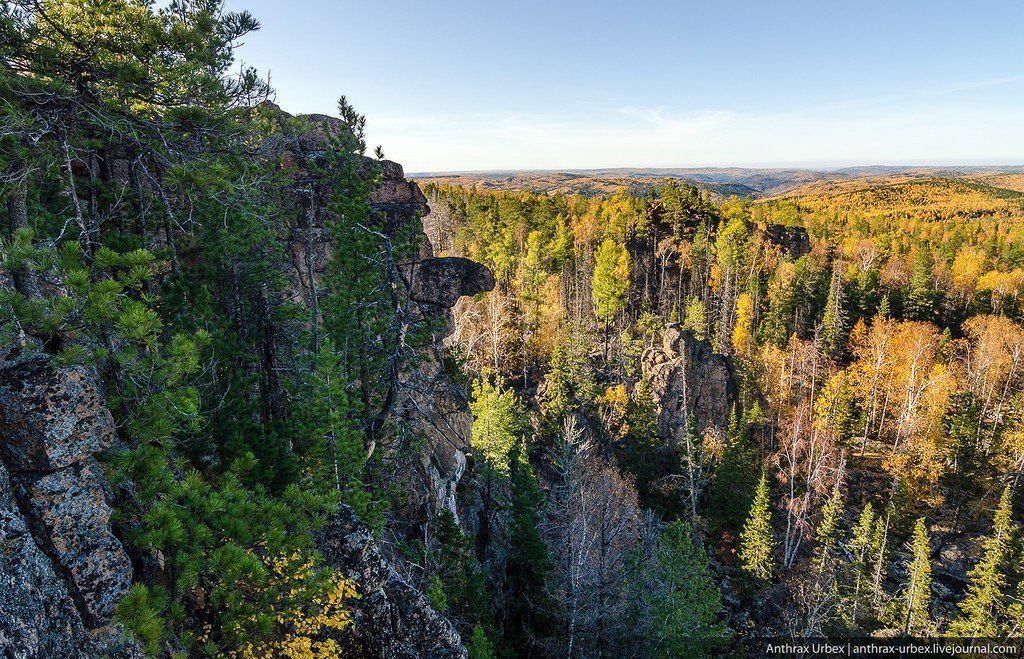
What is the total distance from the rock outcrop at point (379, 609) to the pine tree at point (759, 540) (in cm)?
2477

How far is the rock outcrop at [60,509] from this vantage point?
4426mm

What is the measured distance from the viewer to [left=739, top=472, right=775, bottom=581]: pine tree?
27891 mm

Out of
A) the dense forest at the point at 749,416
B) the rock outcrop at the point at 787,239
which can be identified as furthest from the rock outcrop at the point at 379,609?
the rock outcrop at the point at 787,239

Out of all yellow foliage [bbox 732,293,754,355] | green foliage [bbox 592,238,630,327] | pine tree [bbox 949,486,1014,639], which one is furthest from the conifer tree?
pine tree [bbox 949,486,1014,639]

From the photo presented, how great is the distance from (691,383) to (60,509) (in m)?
41.6

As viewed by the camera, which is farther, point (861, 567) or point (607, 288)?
point (607, 288)

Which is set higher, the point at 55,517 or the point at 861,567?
the point at 55,517

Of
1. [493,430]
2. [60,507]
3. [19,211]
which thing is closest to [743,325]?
[493,430]

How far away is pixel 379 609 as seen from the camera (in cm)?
773

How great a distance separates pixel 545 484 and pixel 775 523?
16831 millimetres

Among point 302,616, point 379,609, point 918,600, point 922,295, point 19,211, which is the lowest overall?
point 918,600

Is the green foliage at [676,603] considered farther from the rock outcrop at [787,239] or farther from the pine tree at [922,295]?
the rock outcrop at [787,239]

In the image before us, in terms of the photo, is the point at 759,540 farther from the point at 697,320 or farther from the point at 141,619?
the point at 141,619

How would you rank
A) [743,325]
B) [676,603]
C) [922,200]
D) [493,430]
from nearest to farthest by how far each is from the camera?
[676,603] < [493,430] < [743,325] < [922,200]
